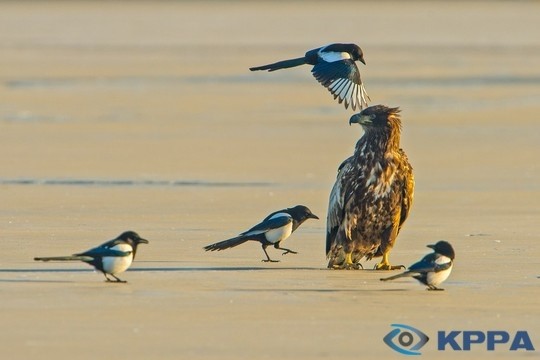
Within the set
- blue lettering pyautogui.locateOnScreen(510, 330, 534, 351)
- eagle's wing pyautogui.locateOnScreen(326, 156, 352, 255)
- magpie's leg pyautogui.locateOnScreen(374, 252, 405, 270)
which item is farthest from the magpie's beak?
blue lettering pyautogui.locateOnScreen(510, 330, 534, 351)

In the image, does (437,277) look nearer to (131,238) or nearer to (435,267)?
(435,267)

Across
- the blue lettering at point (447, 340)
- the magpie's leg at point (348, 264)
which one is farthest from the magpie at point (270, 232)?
the blue lettering at point (447, 340)

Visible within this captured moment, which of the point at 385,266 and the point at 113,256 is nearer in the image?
the point at 113,256

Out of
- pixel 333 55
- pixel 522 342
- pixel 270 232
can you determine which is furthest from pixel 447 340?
pixel 333 55

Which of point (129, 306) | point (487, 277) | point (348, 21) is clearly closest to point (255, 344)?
point (129, 306)

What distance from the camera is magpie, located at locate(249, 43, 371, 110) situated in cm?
1347

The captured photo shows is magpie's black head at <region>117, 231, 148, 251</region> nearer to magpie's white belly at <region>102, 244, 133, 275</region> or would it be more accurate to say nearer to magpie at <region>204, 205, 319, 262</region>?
magpie's white belly at <region>102, 244, 133, 275</region>

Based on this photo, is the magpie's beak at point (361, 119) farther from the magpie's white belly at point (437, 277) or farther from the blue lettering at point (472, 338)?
the blue lettering at point (472, 338)

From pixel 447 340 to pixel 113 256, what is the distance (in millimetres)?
2523

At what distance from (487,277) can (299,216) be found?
5.54 ft

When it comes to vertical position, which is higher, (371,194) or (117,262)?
(371,194)

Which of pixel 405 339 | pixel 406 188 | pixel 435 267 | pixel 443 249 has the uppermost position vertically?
pixel 406 188

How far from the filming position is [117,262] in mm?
10773

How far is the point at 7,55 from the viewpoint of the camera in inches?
1924
